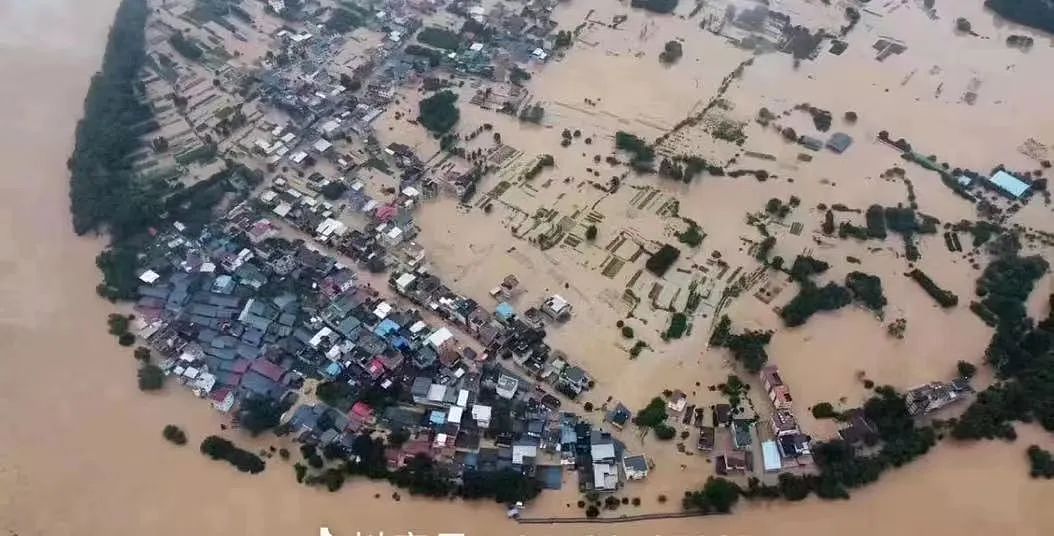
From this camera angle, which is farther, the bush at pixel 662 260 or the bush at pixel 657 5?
the bush at pixel 657 5

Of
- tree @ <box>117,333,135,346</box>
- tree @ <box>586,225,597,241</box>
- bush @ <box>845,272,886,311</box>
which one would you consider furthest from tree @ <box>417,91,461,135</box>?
bush @ <box>845,272,886,311</box>

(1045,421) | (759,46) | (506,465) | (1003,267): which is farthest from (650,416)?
(759,46)

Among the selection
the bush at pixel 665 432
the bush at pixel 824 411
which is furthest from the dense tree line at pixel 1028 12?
the bush at pixel 665 432

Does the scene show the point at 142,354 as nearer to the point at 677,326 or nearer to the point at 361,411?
the point at 361,411

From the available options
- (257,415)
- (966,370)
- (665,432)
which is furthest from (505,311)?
(966,370)

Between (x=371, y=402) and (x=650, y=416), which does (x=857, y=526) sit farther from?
(x=371, y=402)

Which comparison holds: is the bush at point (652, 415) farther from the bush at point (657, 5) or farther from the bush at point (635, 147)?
the bush at point (657, 5)

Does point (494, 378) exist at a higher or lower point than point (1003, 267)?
lower
